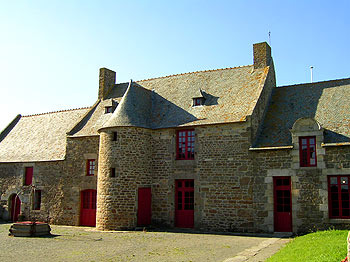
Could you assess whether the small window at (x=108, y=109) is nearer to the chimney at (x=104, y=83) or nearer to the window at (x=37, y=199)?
the chimney at (x=104, y=83)

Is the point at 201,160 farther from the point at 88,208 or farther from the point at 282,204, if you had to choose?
the point at 88,208

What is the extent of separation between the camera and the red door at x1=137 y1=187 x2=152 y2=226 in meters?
16.4

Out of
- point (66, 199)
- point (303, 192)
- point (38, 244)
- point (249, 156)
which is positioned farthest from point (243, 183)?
point (66, 199)

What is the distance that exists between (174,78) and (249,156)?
7.44 m

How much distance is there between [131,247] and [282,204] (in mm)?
6308

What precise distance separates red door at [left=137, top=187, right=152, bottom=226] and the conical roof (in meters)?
3.06

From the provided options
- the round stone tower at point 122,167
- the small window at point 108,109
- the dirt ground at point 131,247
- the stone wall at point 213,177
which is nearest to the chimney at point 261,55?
the stone wall at point 213,177

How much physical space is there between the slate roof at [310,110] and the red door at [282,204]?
1540 mm

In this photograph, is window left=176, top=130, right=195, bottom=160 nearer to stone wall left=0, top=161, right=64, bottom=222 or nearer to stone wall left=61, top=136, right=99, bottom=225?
stone wall left=61, top=136, right=99, bottom=225

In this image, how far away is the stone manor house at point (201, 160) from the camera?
1412 cm

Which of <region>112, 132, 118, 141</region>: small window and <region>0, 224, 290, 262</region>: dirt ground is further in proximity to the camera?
<region>112, 132, 118, 141</region>: small window

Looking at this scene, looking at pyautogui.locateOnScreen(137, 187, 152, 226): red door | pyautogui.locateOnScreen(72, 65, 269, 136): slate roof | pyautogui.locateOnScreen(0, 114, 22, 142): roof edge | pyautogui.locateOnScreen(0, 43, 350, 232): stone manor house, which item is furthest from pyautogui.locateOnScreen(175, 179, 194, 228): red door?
pyautogui.locateOnScreen(0, 114, 22, 142): roof edge

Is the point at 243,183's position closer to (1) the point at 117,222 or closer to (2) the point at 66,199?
(1) the point at 117,222

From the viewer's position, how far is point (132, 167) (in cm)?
1659
